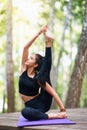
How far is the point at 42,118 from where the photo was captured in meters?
5.88

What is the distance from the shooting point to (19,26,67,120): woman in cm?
589

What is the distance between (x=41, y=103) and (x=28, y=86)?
0.30 m

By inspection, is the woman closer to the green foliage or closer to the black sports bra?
the black sports bra

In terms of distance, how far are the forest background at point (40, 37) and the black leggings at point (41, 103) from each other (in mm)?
4488

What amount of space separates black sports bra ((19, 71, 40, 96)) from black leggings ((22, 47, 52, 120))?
10 cm

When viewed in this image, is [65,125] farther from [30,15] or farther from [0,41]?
[30,15]

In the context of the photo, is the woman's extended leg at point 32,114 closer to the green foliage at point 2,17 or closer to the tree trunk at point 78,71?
the tree trunk at point 78,71

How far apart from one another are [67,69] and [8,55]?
69.6 ft

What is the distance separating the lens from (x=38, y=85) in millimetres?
6012

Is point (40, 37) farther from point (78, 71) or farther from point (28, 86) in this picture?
point (28, 86)

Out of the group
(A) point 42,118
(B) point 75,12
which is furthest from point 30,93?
(B) point 75,12

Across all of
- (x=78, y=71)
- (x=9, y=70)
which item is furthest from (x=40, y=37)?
(x=78, y=71)

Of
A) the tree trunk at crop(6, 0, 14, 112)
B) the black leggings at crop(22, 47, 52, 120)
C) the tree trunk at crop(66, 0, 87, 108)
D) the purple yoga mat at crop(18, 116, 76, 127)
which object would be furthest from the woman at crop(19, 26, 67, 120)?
the tree trunk at crop(6, 0, 14, 112)

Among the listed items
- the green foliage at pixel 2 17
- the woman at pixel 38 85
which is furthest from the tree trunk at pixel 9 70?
the woman at pixel 38 85
